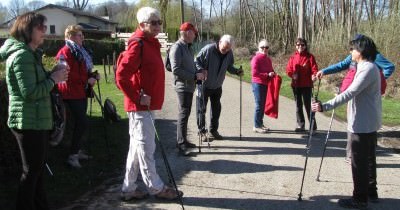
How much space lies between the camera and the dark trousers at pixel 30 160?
171 inches

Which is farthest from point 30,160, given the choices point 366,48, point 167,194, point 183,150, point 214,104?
point 214,104

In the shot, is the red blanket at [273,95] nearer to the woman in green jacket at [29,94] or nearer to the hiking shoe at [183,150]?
the hiking shoe at [183,150]

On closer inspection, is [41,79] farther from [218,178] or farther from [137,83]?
[218,178]

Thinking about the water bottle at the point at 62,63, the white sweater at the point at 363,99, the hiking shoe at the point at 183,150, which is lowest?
the hiking shoe at the point at 183,150

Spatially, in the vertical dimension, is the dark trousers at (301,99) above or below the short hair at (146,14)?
below

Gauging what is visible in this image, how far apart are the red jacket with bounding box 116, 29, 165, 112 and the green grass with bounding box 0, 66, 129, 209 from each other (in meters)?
1.43

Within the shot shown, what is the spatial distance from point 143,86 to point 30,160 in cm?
144

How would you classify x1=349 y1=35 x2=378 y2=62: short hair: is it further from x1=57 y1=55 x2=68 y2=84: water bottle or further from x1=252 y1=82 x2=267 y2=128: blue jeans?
x1=252 y1=82 x2=267 y2=128: blue jeans

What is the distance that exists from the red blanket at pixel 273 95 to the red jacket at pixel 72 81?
4.21 metres

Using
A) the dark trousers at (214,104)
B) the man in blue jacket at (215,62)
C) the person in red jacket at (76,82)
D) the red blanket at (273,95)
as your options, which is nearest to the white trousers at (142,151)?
the person in red jacket at (76,82)

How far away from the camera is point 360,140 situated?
16.8ft

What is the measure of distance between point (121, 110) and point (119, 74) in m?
7.34

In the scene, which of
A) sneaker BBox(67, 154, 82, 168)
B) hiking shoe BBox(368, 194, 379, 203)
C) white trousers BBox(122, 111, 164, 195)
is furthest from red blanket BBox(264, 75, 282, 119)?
white trousers BBox(122, 111, 164, 195)

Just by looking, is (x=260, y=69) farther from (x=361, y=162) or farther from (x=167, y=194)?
(x=167, y=194)
